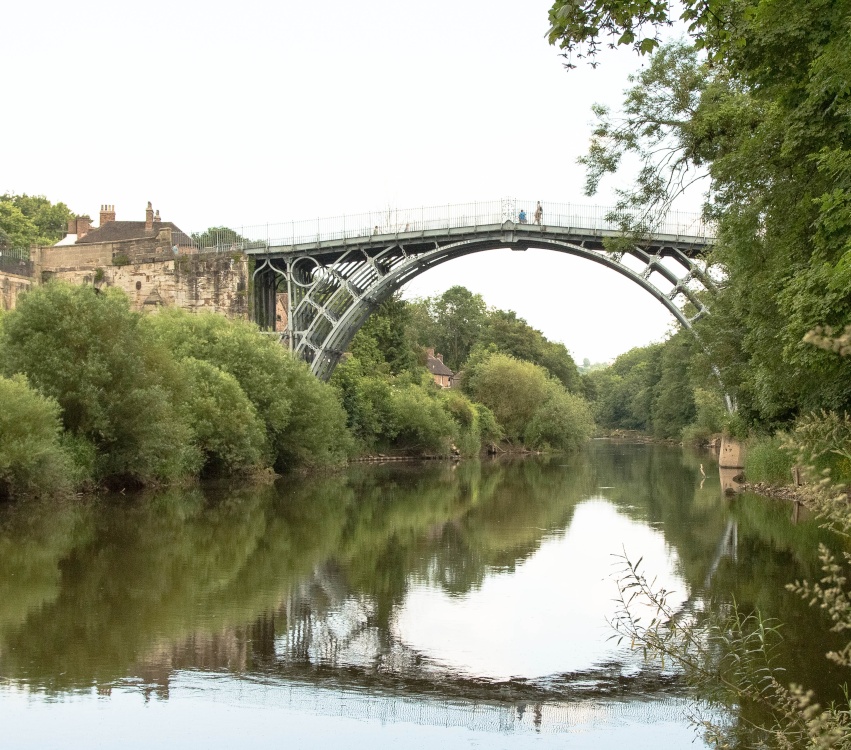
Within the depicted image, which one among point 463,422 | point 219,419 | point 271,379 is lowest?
point 219,419

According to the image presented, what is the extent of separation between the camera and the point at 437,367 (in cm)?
8069

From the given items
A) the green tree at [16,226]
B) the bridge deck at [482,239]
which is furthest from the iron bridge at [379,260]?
the green tree at [16,226]

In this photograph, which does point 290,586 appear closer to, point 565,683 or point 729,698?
point 565,683

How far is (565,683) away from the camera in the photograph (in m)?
10.4

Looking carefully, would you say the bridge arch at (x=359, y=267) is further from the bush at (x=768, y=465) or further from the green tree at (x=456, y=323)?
the green tree at (x=456, y=323)

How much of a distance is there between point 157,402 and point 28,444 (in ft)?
15.9

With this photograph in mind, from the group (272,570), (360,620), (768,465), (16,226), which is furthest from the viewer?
(16,226)

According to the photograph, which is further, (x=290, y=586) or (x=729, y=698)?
(x=290, y=586)

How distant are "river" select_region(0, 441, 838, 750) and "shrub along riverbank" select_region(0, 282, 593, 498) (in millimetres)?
2055

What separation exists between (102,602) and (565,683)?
685cm

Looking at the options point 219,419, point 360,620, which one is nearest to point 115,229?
point 219,419

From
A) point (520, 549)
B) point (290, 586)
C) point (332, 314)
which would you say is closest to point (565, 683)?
point (290, 586)

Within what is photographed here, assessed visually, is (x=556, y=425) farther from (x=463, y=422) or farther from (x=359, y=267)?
(x=359, y=267)

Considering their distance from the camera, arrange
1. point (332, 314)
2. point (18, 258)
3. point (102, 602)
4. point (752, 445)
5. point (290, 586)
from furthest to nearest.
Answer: point (18, 258) < point (332, 314) < point (752, 445) < point (290, 586) < point (102, 602)
